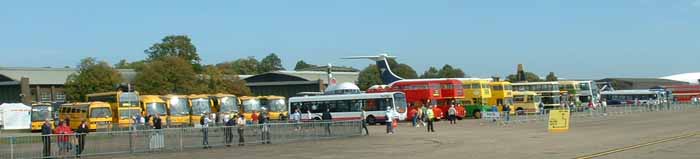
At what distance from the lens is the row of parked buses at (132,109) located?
2051 inches

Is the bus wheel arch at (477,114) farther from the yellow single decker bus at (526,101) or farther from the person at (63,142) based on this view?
the person at (63,142)

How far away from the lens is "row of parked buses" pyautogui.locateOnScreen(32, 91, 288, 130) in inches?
2051

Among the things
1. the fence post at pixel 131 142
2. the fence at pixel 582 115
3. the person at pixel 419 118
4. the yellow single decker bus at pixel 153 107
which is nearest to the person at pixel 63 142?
the fence post at pixel 131 142

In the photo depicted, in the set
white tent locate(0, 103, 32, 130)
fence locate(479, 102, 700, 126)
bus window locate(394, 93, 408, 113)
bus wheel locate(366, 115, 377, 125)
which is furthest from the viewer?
white tent locate(0, 103, 32, 130)

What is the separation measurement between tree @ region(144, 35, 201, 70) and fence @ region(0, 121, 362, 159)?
70500 millimetres

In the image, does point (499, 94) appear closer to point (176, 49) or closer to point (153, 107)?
point (153, 107)

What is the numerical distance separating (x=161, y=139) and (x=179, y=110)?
28734 mm

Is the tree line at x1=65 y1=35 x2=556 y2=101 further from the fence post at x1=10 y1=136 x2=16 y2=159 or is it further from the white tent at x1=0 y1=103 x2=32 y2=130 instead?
the fence post at x1=10 y1=136 x2=16 y2=159

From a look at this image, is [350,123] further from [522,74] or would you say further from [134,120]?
[522,74]

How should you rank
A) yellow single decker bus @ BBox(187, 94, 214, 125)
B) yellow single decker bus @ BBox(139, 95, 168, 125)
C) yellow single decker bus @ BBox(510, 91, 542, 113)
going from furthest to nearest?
yellow single decker bus @ BBox(510, 91, 542, 113) < yellow single decker bus @ BBox(187, 94, 214, 125) < yellow single decker bus @ BBox(139, 95, 168, 125)

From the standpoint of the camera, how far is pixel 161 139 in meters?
26.9

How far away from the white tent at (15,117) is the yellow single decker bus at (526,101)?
40.9 meters

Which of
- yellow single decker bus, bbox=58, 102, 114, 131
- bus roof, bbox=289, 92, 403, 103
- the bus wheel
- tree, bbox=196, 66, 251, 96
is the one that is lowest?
the bus wheel

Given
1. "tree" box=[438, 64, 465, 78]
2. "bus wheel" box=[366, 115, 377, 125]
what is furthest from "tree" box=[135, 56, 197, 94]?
"tree" box=[438, 64, 465, 78]
